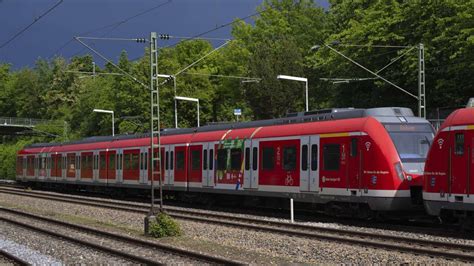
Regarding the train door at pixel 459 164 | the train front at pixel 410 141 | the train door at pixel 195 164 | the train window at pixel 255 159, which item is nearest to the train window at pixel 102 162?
the train door at pixel 195 164

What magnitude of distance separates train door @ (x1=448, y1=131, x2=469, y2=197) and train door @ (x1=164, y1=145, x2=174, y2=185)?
15520 millimetres

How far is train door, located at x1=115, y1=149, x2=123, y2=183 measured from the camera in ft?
111

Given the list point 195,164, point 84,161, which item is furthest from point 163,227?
point 84,161

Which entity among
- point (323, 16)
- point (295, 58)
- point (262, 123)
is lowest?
point (262, 123)

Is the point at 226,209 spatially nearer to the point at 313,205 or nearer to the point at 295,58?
the point at 313,205

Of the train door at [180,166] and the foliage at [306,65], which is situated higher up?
the foliage at [306,65]

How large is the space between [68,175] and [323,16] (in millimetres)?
29068

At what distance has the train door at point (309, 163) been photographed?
63.8 feet

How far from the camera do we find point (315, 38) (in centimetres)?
5750

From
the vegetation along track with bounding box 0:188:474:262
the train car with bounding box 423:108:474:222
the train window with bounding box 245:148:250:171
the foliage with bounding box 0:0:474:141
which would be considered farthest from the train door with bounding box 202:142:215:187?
the train car with bounding box 423:108:474:222

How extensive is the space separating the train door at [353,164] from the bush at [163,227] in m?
4.98

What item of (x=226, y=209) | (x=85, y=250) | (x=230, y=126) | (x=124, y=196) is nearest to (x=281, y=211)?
(x=226, y=209)

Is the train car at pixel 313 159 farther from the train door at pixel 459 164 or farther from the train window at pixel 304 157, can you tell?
the train door at pixel 459 164

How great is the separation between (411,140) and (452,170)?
3.07 metres
